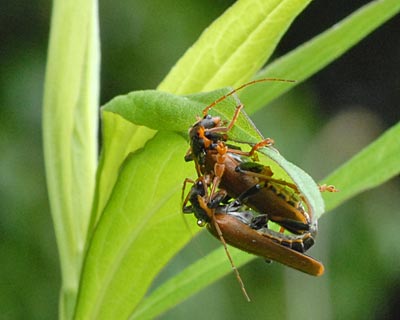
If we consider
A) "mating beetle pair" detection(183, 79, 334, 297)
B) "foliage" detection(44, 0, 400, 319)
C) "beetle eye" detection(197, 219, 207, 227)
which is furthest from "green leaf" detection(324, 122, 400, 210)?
"beetle eye" detection(197, 219, 207, 227)

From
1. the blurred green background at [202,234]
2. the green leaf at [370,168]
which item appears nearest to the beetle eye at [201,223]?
the green leaf at [370,168]

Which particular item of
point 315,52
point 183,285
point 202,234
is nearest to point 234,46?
point 315,52

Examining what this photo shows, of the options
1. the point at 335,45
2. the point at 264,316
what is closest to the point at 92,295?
the point at 335,45

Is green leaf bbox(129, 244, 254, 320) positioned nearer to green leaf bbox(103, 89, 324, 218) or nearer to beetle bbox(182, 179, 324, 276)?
beetle bbox(182, 179, 324, 276)

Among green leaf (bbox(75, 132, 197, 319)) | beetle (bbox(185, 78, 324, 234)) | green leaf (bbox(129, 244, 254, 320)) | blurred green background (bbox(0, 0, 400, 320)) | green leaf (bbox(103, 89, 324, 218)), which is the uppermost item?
green leaf (bbox(103, 89, 324, 218))

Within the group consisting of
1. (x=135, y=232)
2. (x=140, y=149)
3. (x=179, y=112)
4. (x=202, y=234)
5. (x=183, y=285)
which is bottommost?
(x=202, y=234)

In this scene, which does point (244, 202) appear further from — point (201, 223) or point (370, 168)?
point (370, 168)
